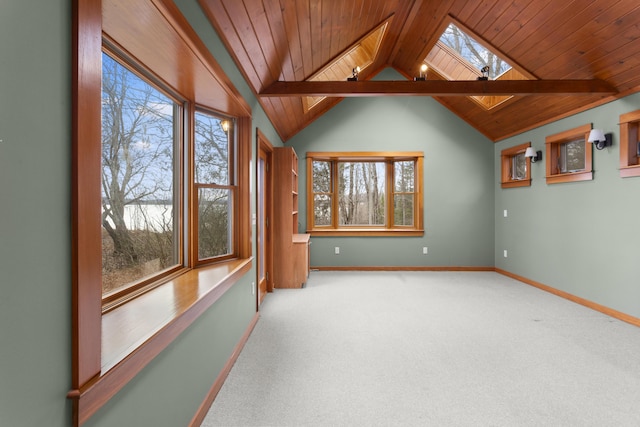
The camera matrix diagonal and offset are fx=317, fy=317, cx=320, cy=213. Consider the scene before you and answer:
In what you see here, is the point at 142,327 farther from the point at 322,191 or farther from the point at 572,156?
the point at 572,156

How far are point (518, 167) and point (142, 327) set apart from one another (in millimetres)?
5968

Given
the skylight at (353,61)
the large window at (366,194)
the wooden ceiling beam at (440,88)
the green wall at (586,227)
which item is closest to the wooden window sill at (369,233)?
the large window at (366,194)

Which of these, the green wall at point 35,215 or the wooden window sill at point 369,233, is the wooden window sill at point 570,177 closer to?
the wooden window sill at point 369,233

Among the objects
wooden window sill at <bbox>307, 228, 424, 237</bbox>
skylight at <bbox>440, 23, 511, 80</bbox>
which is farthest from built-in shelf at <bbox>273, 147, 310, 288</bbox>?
skylight at <bbox>440, 23, 511, 80</bbox>

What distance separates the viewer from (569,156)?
429 centimetres

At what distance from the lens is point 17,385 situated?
2.28ft

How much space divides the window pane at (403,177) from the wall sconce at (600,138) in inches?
106

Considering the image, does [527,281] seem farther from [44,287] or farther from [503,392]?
[44,287]

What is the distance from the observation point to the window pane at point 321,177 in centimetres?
588

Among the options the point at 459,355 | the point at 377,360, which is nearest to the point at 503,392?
the point at 459,355

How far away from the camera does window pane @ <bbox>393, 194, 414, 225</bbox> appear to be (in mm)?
5914

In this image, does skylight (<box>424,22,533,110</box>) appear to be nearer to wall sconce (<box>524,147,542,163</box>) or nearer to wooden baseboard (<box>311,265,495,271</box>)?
wall sconce (<box>524,147,542,163</box>)

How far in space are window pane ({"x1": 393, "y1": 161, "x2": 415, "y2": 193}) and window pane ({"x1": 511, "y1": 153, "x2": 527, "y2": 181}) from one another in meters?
1.67

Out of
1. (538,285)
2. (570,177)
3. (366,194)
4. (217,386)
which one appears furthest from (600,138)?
(217,386)
